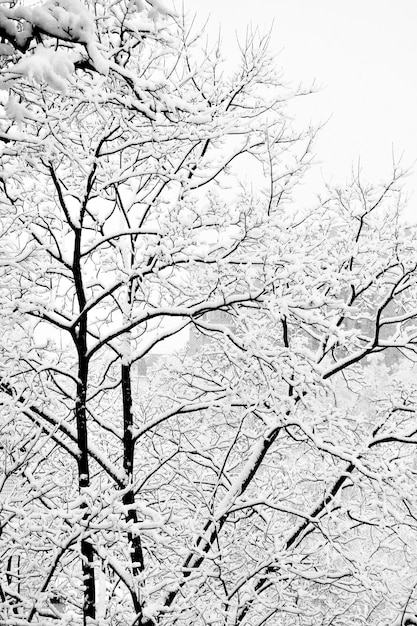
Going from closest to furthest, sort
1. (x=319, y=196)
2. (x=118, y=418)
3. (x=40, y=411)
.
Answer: (x=40, y=411)
(x=319, y=196)
(x=118, y=418)

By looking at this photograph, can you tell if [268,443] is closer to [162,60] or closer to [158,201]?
[158,201]

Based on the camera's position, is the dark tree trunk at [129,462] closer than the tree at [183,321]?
No

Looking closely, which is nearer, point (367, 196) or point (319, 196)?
point (367, 196)

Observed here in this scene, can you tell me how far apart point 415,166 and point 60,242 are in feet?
12.8

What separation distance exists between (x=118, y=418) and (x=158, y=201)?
3.73 meters

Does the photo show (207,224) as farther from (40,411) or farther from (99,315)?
(40,411)

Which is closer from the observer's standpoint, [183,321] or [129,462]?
[183,321]

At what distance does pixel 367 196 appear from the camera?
21.3 feet

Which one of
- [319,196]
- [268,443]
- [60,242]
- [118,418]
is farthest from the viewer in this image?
[118,418]

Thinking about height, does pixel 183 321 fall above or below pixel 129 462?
above

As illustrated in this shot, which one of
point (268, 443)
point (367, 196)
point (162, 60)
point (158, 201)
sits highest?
point (367, 196)

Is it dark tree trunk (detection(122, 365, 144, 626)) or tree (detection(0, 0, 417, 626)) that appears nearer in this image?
tree (detection(0, 0, 417, 626))

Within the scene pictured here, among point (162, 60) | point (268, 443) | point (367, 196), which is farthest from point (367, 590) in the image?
point (162, 60)

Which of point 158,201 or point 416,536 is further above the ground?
point 158,201
